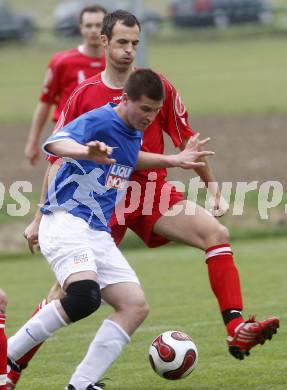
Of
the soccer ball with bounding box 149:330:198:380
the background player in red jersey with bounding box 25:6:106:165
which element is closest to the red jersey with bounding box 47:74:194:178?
the soccer ball with bounding box 149:330:198:380

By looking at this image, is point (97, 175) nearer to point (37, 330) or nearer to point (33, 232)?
point (33, 232)

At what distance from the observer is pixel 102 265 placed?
601 cm

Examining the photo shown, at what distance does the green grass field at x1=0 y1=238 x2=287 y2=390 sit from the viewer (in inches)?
258

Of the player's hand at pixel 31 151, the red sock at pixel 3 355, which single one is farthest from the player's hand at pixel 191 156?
the player's hand at pixel 31 151

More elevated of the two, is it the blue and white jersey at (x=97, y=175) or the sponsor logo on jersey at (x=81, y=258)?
the blue and white jersey at (x=97, y=175)

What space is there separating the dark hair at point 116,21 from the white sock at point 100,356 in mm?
1889

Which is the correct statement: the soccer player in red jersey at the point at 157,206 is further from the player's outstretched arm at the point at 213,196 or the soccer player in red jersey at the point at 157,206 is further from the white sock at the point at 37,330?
the white sock at the point at 37,330

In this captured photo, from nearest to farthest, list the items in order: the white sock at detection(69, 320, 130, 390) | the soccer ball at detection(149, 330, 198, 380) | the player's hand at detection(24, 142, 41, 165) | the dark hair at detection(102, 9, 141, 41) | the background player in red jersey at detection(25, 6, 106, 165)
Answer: the white sock at detection(69, 320, 130, 390) → the soccer ball at detection(149, 330, 198, 380) → the dark hair at detection(102, 9, 141, 41) → the background player in red jersey at detection(25, 6, 106, 165) → the player's hand at detection(24, 142, 41, 165)

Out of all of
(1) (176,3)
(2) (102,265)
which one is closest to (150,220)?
(2) (102,265)

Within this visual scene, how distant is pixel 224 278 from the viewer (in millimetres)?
6629

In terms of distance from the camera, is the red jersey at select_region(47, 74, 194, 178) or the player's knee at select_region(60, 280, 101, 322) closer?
the player's knee at select_region(60, 280, 101, 322)

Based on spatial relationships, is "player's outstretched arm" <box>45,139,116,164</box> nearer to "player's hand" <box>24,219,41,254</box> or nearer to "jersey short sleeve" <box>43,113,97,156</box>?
"jersey short sleeve" <box>43,113,97,156</box>

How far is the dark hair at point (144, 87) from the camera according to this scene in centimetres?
579

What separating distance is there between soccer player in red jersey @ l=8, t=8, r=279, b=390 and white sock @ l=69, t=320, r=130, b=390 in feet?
2.61
